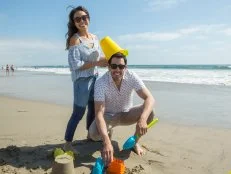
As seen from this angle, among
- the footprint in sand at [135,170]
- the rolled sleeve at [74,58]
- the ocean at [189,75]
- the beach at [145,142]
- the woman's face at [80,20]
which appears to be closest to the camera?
the footprint in sand at [135,170]

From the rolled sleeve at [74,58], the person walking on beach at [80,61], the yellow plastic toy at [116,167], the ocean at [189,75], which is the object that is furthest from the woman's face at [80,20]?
the ocean at [189,75]

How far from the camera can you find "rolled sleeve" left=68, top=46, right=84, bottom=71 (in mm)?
3701

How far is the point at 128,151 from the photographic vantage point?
394cm

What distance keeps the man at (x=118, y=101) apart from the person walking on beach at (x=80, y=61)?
0.73 feet

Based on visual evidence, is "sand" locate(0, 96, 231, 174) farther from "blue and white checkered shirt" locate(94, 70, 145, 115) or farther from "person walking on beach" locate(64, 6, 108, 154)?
"blue and white checkered shirt" locate(94, 70, 145, 115)

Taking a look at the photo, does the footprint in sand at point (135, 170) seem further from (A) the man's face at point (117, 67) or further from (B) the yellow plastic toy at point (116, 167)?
(A) the man's face at point (117, 67)

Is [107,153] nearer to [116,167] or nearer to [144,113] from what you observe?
[116,167]

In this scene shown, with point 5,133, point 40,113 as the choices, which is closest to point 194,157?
point 5,133

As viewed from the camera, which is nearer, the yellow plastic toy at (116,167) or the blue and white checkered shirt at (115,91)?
the yellow plastic toy at (116,167)

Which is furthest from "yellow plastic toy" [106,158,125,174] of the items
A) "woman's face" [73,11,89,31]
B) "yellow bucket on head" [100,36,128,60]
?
"woman's face" [73,11,89,31]

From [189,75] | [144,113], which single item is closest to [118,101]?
[144,113]

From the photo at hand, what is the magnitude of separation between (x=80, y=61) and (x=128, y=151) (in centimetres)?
133

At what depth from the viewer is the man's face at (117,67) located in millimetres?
3420

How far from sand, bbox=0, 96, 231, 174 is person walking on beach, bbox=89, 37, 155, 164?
1.08ft
